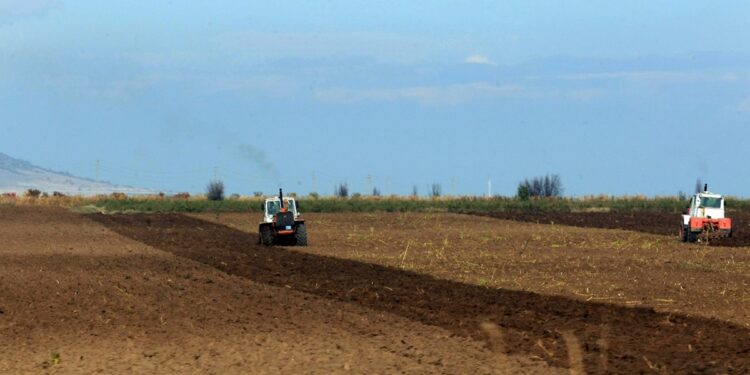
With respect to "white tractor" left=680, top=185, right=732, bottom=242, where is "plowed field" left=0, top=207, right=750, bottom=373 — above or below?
below

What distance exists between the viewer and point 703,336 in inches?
672

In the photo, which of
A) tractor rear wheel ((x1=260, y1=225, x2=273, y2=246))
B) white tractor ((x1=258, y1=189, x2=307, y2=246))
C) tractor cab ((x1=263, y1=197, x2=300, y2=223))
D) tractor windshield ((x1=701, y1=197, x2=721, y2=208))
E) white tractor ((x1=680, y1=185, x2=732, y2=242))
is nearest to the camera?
white tractor ((x1=258, y1=189, x2=307, y2=246))

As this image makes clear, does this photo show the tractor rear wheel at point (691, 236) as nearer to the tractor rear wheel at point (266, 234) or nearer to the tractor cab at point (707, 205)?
the tractor cab at point (707, 205)

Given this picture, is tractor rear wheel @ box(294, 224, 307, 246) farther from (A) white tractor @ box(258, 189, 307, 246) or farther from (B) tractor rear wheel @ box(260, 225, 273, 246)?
(B) tractor rear wheel @ box(260, 225, 273, 246)

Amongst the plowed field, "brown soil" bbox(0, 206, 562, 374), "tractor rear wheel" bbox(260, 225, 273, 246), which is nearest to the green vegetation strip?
"tractor rear wheel" bbox(260, 225, 273, 246)

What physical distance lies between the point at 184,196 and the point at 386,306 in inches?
2945

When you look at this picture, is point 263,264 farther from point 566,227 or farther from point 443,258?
point 566,227

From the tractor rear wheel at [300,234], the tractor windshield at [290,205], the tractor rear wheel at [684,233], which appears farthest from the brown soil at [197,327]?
the tractor rear wheel at [684,233]

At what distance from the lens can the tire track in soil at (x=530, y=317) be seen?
1514 centimetres

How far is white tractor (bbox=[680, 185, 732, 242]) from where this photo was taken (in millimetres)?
41669

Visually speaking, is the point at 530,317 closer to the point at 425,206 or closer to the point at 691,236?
the point at 691,236

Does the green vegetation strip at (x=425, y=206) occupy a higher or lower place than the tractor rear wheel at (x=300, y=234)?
higher

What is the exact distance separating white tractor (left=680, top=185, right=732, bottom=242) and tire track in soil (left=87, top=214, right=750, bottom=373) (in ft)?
46.3

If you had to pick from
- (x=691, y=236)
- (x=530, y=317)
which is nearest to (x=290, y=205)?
(x=691, y=236)
